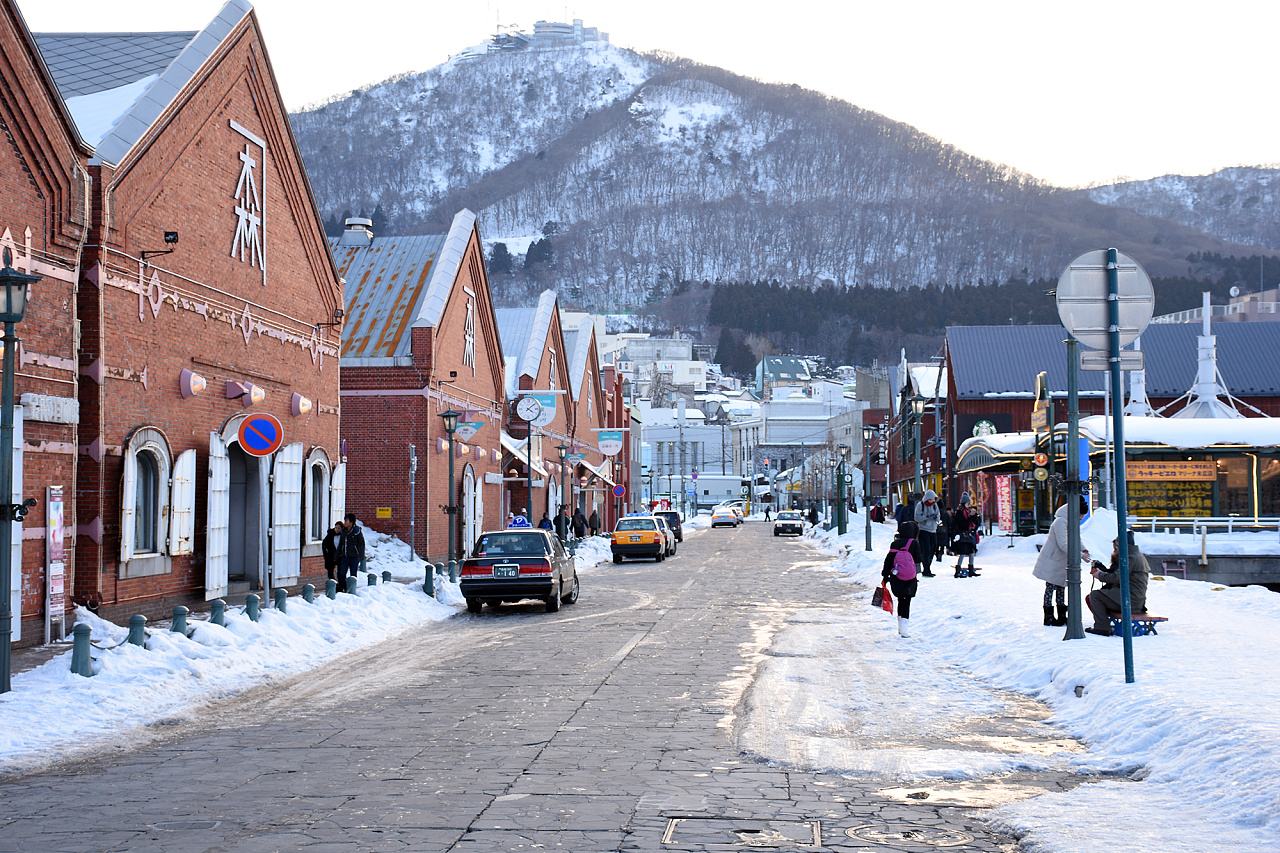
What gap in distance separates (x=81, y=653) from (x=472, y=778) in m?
6.00

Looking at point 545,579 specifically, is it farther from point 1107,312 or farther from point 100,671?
point 1107,312

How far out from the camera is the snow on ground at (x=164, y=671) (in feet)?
36.2

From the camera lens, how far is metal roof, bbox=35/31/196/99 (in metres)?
21.8

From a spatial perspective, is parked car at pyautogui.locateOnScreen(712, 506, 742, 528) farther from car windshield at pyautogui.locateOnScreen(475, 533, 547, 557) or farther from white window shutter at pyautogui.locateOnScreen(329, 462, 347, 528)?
car windshield at pyautogui.locateOnScreen(475, 533, 547, 557)

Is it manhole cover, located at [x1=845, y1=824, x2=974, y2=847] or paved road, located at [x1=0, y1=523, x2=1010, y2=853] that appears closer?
manhole cover, located at [x1=845, y1=824, x2=974, y2=847]

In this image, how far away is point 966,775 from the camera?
9.25 metres

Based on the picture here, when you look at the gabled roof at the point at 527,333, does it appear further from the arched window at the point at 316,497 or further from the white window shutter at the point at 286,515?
the white window shutter at the point at 286,515

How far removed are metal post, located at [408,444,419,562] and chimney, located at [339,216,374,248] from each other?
9.84 m

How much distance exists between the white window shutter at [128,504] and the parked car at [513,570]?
6.25 metres

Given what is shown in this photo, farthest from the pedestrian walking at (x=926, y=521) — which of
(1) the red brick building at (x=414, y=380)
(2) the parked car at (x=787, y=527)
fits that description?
(2) the parked car at (x=787, y=527)

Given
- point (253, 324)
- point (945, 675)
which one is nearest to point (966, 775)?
point (945, 675)

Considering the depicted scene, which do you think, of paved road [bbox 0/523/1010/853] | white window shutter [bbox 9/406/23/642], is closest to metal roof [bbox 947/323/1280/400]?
paved road [bbox 0/523/1010/853]

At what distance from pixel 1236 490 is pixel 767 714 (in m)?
34.2

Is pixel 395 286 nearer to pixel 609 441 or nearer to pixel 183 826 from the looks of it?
pixel 609 441
